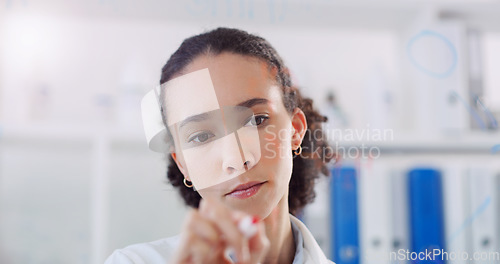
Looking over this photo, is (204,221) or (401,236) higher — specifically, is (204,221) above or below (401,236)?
above

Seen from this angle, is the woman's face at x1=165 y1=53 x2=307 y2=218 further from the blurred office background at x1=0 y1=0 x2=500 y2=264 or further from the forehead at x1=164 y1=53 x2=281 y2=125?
the blurred office background at x1=0 y1=0 x2=500 y2=264

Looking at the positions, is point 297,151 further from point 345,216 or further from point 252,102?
point 345,216

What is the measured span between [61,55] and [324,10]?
18.8 inches

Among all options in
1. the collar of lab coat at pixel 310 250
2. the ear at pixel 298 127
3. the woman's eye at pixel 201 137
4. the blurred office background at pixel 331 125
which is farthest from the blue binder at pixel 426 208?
the woman's eye at pixel 201 137

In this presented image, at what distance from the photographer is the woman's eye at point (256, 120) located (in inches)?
17.9

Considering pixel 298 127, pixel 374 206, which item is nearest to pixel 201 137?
pixel 298 127

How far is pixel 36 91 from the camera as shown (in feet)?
2.88

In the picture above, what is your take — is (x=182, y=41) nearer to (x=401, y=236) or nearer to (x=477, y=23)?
(x=401, y=236)

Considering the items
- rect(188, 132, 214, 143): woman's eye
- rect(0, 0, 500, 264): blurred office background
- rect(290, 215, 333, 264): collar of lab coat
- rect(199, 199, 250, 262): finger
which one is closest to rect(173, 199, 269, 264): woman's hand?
rect(199, 199, 250, 262): finger

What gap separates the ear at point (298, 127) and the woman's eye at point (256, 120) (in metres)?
0.05

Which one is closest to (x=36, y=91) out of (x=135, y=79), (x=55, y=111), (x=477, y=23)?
(x=55, y=111)

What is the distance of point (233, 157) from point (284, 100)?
0.30ft

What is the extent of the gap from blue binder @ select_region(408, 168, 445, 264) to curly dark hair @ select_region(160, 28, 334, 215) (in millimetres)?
241

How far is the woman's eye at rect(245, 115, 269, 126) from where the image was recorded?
1.49 feet
